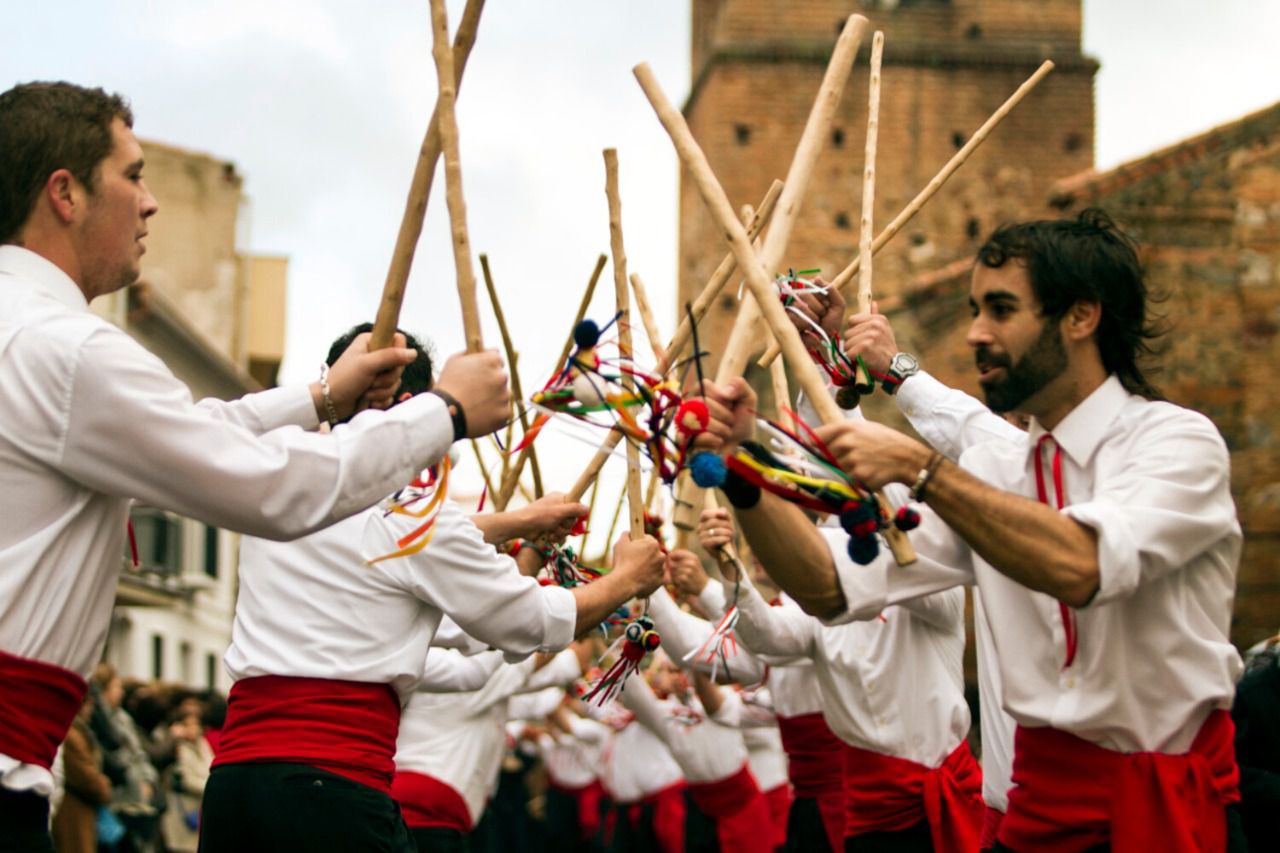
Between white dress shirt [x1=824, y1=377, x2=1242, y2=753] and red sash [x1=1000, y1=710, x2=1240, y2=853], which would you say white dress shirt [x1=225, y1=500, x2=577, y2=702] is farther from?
red sash [x1=1000, y1=710, x2=1240, y2=853]

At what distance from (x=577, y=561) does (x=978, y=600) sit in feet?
7.63

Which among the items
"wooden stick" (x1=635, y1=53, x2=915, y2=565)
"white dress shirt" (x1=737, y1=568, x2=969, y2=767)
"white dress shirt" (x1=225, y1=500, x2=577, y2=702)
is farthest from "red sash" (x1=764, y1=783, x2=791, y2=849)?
"wooden stick" (x1=635, y1=53, x2=915, y2=565)

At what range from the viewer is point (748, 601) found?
5758 mm

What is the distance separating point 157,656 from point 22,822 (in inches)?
1151

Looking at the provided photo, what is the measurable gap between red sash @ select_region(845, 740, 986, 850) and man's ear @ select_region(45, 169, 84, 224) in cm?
340

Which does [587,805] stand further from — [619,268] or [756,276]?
[756,276]

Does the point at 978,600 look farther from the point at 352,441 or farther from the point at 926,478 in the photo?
the point at 352,441

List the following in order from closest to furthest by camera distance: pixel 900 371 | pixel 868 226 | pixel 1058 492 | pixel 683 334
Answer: pixel 1058 492, pixel 683 334, pixel 868 226, pixel 900 371

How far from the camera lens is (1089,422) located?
3.51 meters

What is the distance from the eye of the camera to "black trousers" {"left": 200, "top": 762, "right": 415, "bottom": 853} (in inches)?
171

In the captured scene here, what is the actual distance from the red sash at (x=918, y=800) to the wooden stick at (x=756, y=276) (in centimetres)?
255

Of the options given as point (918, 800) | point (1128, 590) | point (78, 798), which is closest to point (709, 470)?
point (1128, 590)

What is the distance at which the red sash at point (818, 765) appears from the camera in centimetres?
731

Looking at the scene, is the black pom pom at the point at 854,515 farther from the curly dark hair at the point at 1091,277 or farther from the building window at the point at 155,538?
the building window at the point at 155,538
